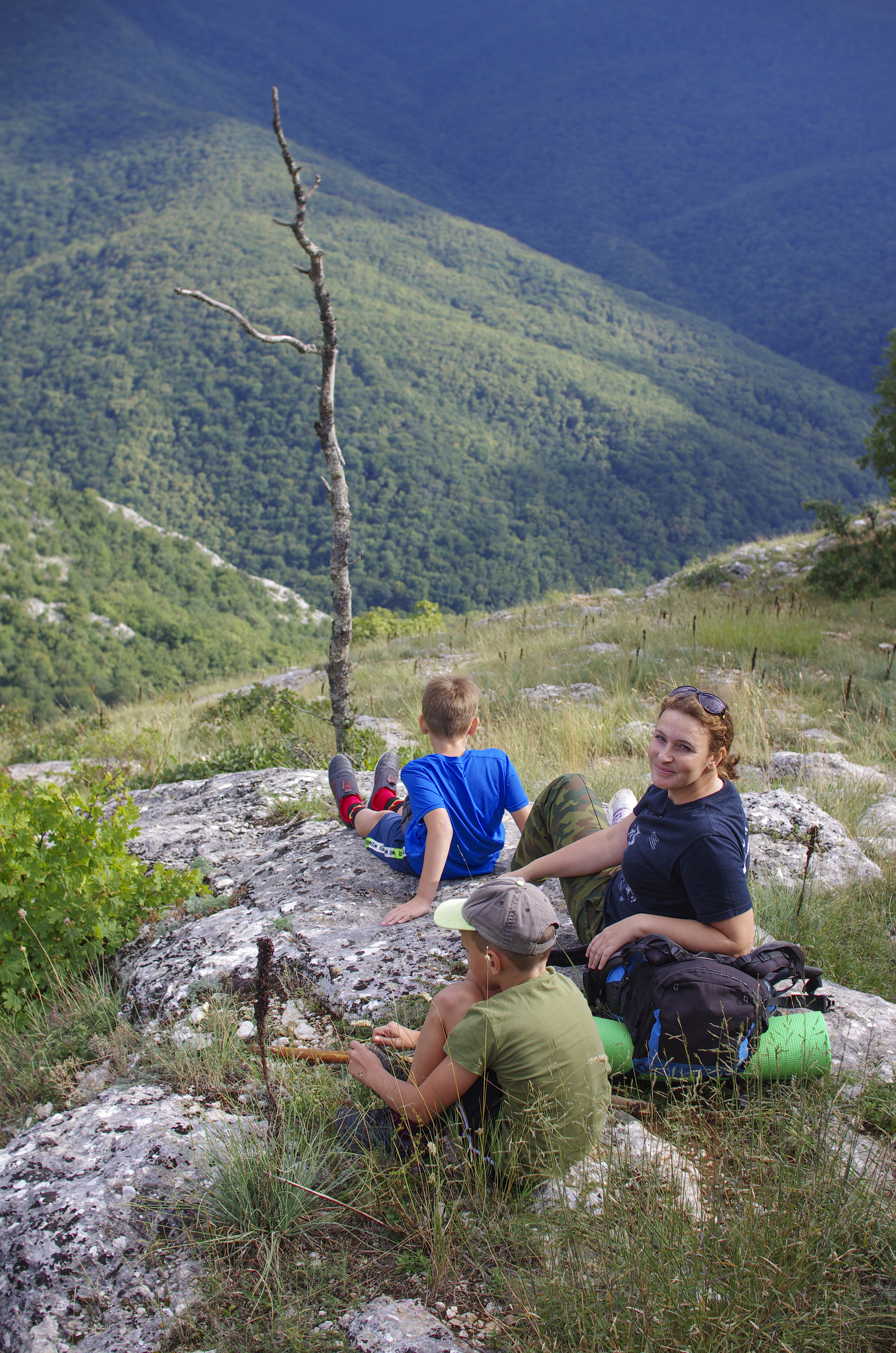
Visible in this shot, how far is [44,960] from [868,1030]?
10.0 ft

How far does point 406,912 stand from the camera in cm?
315

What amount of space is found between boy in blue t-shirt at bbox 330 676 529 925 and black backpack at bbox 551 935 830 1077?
101 cm

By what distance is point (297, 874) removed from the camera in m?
3.72

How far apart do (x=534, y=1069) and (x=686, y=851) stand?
851 millimetres

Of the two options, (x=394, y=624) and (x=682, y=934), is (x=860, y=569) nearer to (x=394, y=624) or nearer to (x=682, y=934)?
(x=394, y=624)

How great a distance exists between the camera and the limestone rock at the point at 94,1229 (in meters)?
1.72

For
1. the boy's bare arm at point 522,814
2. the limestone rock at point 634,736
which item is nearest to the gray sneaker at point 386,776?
the boy's bare arm at point 522,814

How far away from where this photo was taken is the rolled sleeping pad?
2.20 m

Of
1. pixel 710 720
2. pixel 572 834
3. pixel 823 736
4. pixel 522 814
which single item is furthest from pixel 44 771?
pixel 823 736

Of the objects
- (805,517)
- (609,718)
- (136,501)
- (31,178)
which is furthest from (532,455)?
(31,178)

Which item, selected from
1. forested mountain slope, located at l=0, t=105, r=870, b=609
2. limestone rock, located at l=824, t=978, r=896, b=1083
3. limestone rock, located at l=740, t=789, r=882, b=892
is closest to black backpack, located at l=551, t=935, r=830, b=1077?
limestone rock, located at l=824, t=978, r=896, b=1083

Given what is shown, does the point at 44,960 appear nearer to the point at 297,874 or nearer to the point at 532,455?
the point at 297,874

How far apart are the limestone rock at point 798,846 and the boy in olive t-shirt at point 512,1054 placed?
5.83 feet

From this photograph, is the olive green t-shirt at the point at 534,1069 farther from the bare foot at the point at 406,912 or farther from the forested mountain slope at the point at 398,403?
the forested mountain slope at the point at 398,403
